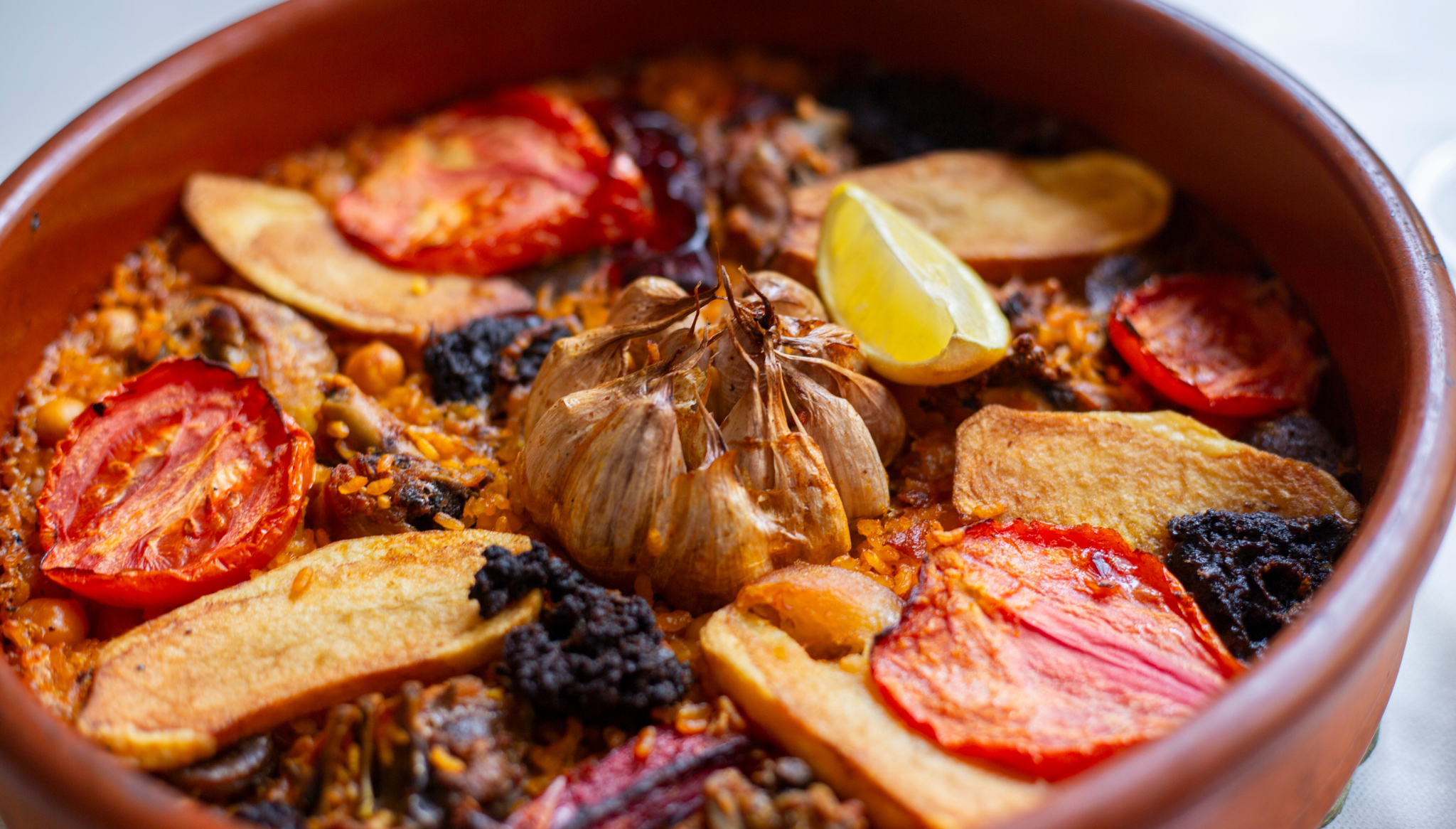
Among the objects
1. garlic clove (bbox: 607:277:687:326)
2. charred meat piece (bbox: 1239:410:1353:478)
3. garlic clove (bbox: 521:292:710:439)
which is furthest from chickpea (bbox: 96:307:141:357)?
charred meat piece (bbox: 1239:410:1353:478)

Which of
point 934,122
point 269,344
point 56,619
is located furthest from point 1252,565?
point 56,619

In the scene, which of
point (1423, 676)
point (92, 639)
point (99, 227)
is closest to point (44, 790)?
A: point (92, 639)

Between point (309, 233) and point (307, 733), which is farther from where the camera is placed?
point (309, 233)

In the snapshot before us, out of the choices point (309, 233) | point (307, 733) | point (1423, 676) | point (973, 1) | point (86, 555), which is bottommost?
point (1423, 676)

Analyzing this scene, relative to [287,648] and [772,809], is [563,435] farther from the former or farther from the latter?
[772,809]

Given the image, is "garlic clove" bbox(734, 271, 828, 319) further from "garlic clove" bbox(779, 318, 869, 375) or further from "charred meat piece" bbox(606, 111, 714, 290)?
"charred meat piece" bbox(606, 111, 714, 290)

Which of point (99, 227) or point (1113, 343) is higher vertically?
point (99, 227)

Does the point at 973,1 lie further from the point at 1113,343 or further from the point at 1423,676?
the point at 1423,676
